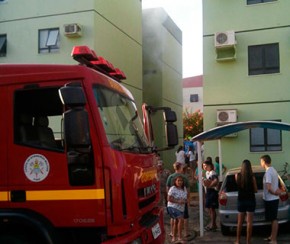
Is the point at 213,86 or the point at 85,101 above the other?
the point at 213,86

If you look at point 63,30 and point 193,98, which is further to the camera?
point 193,98

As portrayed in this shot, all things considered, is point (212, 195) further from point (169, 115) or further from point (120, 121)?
point (120, 121)

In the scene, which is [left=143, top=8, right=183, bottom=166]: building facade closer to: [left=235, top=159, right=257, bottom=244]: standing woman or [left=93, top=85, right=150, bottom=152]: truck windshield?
[left=235, top=159, right=257, bottom=244]: standing woman

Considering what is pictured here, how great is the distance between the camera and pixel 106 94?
5.20m

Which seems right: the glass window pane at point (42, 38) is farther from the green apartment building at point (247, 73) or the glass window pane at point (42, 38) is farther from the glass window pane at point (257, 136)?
the glass window pane at point (257, 136)

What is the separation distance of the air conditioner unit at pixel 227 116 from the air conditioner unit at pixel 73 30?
6.47m

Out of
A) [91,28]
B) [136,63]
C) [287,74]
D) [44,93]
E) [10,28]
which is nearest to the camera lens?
[44,93]

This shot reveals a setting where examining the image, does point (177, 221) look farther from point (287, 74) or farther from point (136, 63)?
point (136, 63)

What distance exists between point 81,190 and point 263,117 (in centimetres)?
1244

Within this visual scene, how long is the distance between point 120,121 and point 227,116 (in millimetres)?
10956

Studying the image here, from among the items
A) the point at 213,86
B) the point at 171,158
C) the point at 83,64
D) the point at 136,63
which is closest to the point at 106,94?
the point at 83,64

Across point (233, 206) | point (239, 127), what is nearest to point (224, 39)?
point (239, 127)

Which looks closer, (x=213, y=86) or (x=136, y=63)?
(x=213, y=86)

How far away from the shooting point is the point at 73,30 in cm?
1762
